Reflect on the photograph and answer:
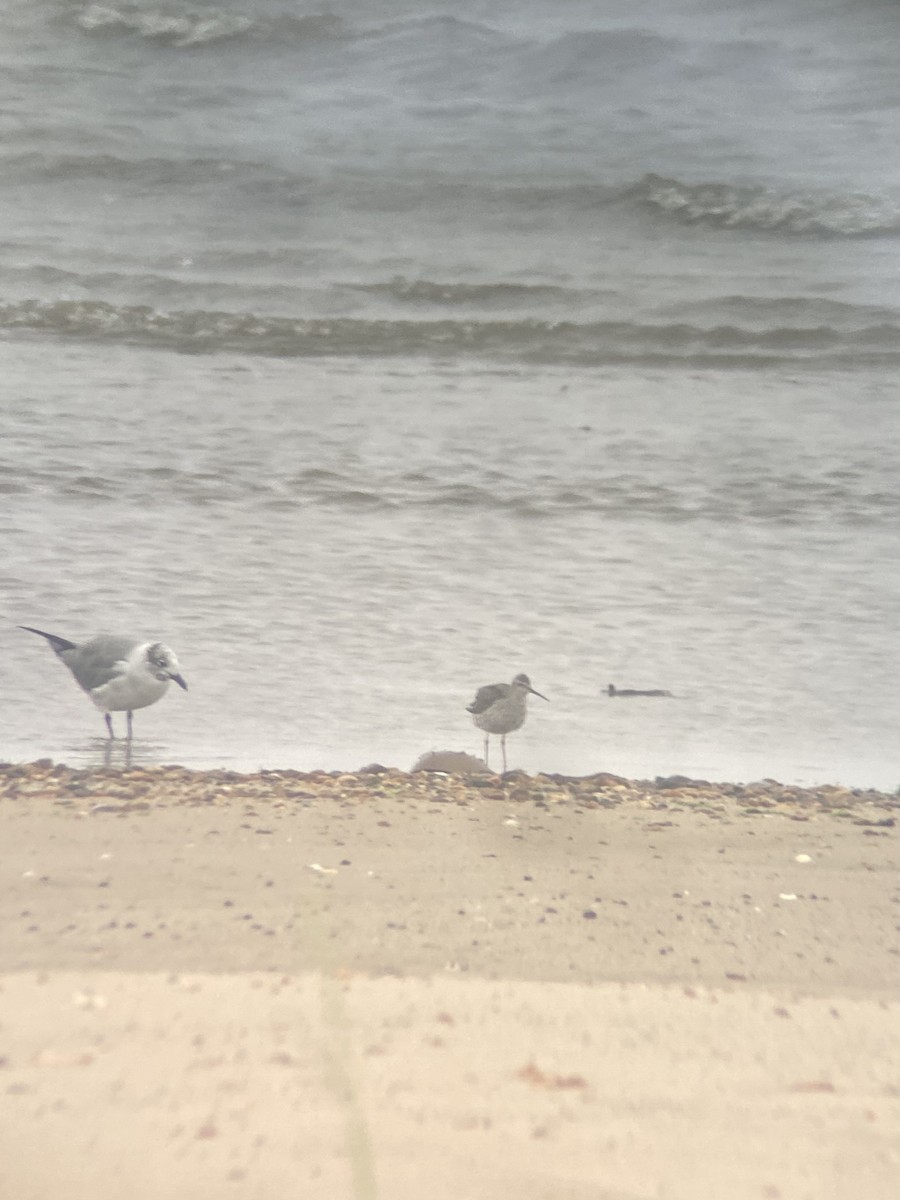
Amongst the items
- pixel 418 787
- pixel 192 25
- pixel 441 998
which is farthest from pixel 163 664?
pixel 192 25

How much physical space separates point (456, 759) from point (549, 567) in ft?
0.98

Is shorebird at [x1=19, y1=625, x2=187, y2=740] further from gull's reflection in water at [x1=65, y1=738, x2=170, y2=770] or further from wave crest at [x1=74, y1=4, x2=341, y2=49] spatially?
Answer: wave crest at [x1=74, y1=4, x2=341, y2=49]

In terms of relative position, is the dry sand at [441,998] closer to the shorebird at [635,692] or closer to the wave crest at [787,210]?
the shorebird at [635,692]

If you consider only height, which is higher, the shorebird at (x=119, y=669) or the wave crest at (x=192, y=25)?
the wave crest at (x=192, y=25)

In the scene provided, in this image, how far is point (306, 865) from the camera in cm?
106

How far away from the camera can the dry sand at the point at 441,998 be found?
688mm

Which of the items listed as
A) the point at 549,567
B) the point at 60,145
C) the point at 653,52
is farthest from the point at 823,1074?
the point at 60,145

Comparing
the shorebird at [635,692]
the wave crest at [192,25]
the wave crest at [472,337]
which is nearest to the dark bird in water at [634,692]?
the shorebird at [635,692]

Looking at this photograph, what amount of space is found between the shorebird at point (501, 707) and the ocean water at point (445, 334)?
0.31 ft

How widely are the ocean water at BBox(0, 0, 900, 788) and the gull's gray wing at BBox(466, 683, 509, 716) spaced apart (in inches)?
3.5

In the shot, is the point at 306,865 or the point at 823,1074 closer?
the point at 823,1074

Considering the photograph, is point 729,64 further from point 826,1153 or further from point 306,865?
point 826,1153

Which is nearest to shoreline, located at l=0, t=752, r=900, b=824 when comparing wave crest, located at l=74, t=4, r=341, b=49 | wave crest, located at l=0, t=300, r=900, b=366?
wave crest, located at l=0, t=300, r=900, b=366

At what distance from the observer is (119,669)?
137cm
